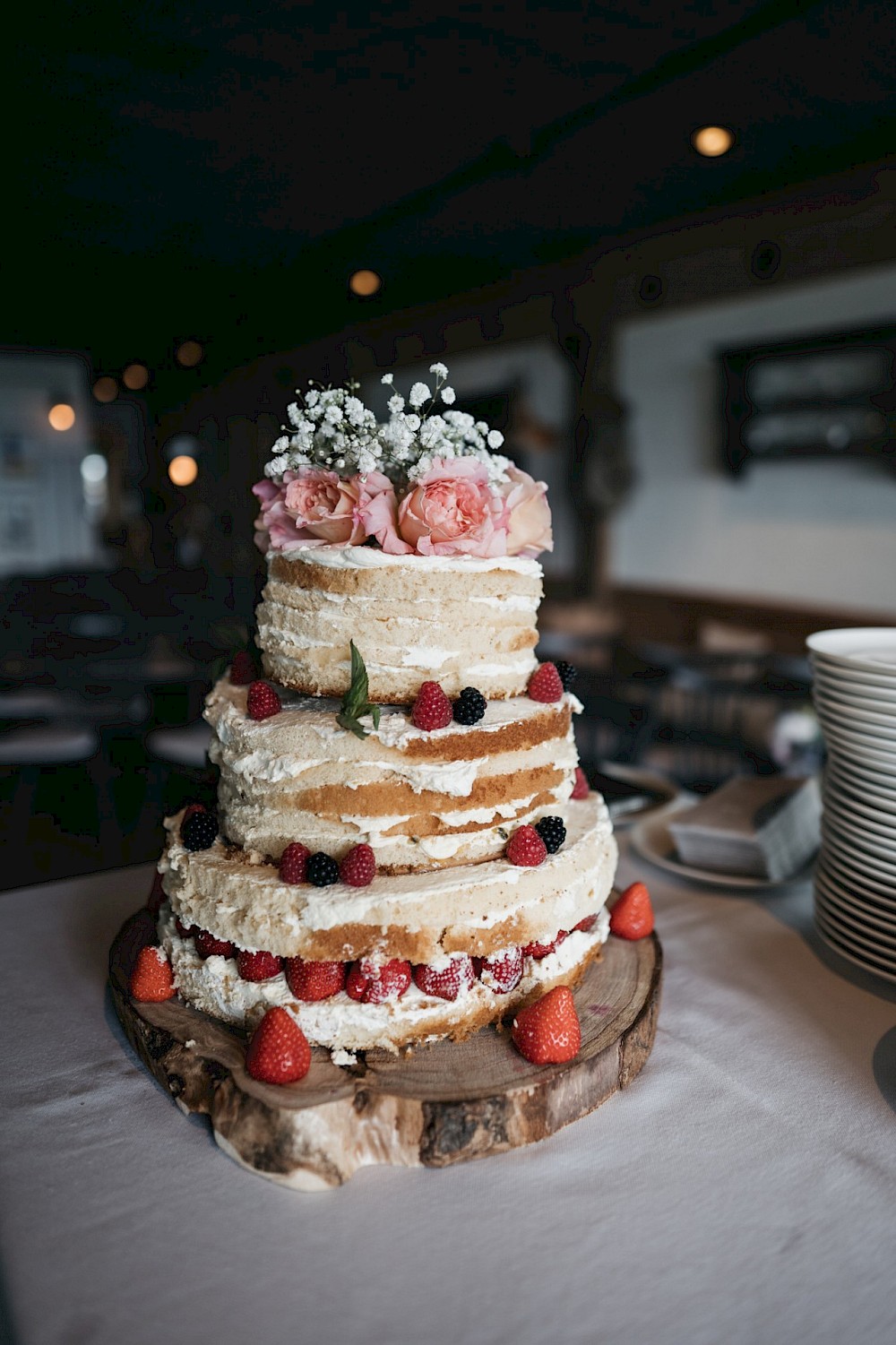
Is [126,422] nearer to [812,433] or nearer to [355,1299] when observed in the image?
[812,433]

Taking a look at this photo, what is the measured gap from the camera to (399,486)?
65.6 inches

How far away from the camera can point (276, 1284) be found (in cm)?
113

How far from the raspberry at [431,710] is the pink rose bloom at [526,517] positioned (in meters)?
0.32

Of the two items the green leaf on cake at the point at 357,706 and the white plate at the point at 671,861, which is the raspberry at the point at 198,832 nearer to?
the green leaf on cake at the point at 357,706

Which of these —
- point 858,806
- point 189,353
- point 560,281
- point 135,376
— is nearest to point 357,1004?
point 858,806

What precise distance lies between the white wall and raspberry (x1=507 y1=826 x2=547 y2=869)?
5.39 m

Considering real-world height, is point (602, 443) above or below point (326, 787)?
above

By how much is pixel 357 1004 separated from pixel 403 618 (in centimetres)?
62

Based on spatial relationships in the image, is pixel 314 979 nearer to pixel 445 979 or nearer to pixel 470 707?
pixel 445 979

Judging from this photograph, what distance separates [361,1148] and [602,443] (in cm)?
743

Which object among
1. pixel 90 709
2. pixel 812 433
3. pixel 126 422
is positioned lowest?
pixel 90 709

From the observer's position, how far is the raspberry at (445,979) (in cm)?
147

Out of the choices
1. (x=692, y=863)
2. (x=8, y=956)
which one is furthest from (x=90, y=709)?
(x=692, y=863)

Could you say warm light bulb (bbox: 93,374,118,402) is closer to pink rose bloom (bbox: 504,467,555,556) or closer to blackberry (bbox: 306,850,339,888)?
pink rose bloom (bbox: 504,467,555,556)
